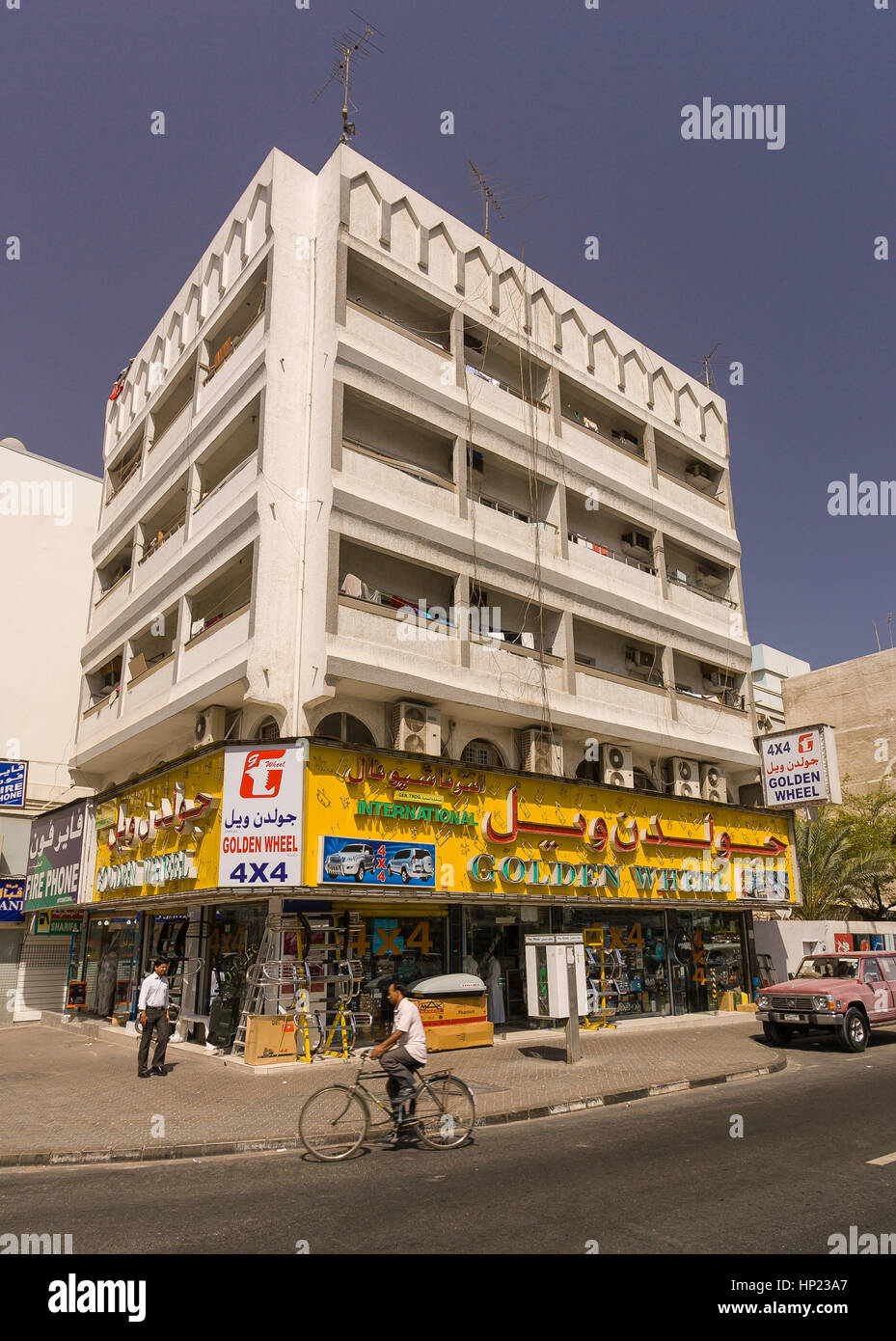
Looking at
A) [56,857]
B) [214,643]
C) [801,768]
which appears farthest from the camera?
[801,768]

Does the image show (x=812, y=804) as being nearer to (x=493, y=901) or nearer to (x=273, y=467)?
(x=493, y=901)

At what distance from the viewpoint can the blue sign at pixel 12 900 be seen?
2977cm

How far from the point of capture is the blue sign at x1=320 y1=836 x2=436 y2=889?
57.0 feet

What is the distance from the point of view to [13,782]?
99.5 feet

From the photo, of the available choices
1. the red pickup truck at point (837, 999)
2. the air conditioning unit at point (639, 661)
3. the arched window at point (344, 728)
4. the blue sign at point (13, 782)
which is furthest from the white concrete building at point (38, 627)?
the red pickup truck at point (837, 999)

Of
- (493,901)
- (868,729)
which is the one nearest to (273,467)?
(493,901)

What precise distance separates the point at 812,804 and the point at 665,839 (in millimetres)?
6923

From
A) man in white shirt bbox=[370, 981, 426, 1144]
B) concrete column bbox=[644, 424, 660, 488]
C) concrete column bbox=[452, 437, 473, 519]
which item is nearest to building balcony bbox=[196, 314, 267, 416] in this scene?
concrete column bbox=[452, 437, 473, 519]

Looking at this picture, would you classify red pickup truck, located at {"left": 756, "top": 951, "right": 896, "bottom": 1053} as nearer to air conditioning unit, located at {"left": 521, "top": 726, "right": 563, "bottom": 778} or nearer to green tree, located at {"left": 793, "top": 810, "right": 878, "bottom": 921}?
air conditioning unit, located at {"left": 521, "top": 726, "right": 563, "bottom": 778}

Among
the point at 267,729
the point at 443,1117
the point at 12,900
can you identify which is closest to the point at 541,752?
the point at 267,729

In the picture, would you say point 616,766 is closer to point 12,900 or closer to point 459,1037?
point 459,1037

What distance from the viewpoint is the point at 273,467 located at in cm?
2023

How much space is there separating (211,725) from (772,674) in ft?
235
